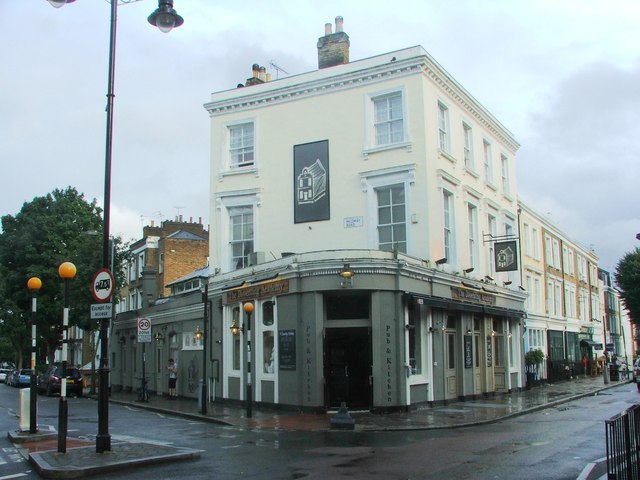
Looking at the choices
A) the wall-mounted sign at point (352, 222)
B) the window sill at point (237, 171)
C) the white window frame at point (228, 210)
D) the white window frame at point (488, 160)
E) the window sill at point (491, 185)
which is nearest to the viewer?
the wall-mounted sign at point (352, 222)

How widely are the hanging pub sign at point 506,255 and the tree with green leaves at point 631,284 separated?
745 inches

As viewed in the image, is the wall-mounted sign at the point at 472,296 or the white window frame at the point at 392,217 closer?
the white window frame at the point at 392,217

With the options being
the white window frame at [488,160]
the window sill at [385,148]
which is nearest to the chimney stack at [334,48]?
→ the window sill at [385,148]

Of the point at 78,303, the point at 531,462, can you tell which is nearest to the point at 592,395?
the point at 531,462

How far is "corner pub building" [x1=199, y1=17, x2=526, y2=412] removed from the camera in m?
21.1

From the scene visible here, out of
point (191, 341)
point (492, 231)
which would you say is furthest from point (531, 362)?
point (191, 341)

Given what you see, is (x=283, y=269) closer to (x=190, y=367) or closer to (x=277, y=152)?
(x=277, y=152)

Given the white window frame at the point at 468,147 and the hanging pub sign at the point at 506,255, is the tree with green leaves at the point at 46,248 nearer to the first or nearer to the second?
the white window frame at the point at 468,147

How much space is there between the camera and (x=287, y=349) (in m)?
21.8

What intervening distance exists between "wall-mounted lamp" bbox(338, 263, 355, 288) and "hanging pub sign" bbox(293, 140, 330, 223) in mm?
4572

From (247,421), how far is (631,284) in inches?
1274

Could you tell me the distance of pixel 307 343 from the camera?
21.2 metres

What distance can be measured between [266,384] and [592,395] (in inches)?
622

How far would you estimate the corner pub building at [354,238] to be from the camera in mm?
21141
